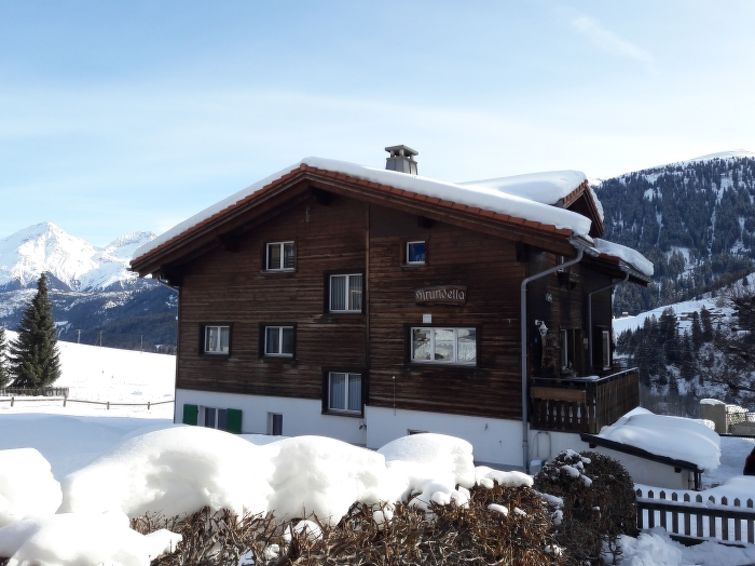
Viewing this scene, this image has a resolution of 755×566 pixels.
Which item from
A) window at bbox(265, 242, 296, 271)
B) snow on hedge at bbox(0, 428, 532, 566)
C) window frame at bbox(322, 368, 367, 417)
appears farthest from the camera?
window at bbox(265, 242, 296, 271)

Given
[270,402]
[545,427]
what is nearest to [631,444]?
[545,427]

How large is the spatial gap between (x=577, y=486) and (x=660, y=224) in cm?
20802

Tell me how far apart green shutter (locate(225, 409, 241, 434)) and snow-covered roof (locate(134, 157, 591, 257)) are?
609cm

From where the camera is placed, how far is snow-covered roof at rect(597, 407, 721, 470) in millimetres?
13258

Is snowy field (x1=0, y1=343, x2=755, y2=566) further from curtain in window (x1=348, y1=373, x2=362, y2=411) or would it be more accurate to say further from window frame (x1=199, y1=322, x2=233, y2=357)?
window frame (x1=199, y1=322, x2=233, y2=357)

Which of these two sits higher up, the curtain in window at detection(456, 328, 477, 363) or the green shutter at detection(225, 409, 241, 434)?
the curtain in window at detection(456, 328, 477, 363)

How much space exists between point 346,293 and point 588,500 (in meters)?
10.1

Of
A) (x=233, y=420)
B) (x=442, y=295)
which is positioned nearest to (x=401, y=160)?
(x=442, y=295)

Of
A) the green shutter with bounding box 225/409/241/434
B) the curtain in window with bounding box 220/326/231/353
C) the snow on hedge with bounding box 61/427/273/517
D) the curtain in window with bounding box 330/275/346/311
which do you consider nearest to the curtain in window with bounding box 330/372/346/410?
the curtain in window with bounding box 330/275/346/311

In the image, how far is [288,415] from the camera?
59.4 ft

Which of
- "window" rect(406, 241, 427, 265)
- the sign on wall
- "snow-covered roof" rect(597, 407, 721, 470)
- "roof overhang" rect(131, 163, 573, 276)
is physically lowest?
"snow-covered roof" rect(597, 407, 721, 470)

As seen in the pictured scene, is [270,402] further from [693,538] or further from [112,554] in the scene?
[112,554]

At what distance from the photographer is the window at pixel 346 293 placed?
681 inches

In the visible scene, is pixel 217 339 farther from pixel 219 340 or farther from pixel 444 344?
pixel 444 344
